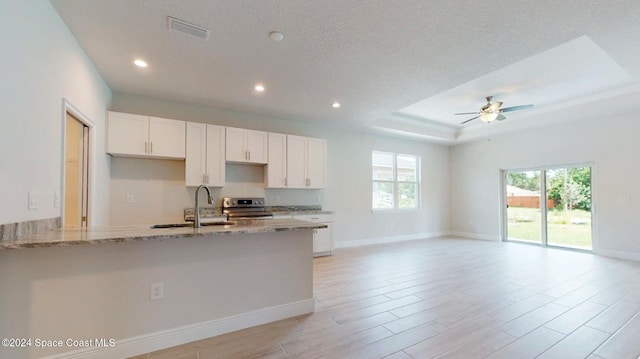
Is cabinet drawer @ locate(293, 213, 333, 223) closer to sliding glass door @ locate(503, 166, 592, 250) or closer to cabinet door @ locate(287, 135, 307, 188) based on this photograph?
cabinet door @ locate(287, 135, 307, 188)

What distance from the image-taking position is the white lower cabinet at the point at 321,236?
5.16 metres

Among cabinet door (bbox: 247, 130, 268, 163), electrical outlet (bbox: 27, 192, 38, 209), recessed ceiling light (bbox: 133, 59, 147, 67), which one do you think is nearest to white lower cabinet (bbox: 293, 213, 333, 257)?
cabinet door (bbox: 247, 130, 268, 163)

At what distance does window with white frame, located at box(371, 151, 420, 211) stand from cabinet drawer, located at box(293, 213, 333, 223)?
5.51 ft

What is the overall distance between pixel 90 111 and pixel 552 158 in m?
8.11

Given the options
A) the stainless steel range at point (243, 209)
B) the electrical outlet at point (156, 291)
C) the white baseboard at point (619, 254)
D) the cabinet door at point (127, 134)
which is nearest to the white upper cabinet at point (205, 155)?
the stainless steel range at point (243, 209)

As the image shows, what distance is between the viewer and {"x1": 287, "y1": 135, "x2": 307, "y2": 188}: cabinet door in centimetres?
521

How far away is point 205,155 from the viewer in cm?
443

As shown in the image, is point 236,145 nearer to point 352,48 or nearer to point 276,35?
point 276,35

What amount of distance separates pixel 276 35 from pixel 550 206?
6.77m

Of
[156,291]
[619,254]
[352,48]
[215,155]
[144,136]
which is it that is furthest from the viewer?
[619,254]

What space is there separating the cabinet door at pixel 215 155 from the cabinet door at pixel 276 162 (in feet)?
2.68

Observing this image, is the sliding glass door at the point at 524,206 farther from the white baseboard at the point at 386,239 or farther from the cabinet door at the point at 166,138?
the cabinet door at the point at 166,138

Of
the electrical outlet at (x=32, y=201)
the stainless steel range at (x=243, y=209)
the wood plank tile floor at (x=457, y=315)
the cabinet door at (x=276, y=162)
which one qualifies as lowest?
the wood plank tile floor at (x=457, y=315)

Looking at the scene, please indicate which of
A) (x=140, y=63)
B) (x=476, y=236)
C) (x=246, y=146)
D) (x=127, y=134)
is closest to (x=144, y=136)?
(x=127, y=134)
